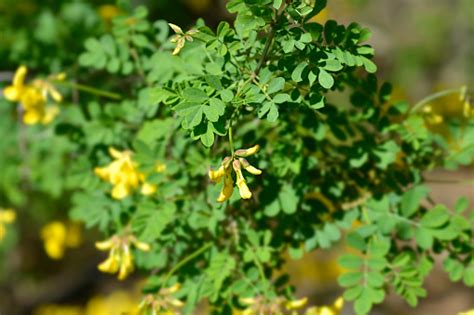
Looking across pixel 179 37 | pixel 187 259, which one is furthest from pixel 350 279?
pixel 179 37

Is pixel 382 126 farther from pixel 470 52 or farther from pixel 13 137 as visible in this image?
pixel 470 52

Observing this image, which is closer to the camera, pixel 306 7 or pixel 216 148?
pixel 306 7

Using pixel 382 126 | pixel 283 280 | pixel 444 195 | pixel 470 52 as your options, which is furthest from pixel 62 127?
pixel 470 52

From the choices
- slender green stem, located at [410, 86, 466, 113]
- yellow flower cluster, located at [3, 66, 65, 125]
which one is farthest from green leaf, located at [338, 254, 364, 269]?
yellow flower cluster, located at [3, 66, 65, 125]

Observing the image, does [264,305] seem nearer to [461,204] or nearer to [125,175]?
[125,175]

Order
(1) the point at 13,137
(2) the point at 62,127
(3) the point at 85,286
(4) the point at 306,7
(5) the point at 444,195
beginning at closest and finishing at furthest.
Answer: (4) the point at 306,7, (2) the point at 62,127, (1) the point at 13,137, (3) the point at 85,286, (5) the point at 444,195
